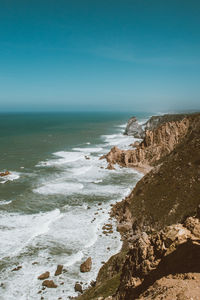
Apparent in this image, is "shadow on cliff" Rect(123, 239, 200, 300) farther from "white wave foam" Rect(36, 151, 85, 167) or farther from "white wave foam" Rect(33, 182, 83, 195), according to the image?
"white wave foam" Rect(36, 151, 85, 167)

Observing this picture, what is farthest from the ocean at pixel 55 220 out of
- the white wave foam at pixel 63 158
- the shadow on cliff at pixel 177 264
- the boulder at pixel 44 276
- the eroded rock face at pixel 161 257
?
the shadow on cliff at pixel 177 264

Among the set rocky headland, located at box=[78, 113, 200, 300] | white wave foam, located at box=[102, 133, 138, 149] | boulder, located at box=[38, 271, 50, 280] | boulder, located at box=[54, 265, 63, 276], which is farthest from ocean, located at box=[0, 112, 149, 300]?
white wave foam, located at box=[102, 133, 138, 149]

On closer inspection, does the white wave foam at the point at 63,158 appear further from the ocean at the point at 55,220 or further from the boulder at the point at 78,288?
the boulder at the point at 78,288

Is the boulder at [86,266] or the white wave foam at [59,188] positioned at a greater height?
the white wave foam at [59,188]

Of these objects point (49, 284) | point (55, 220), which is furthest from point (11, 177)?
point (49, 284)

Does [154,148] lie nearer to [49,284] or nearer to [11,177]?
[11,177]
